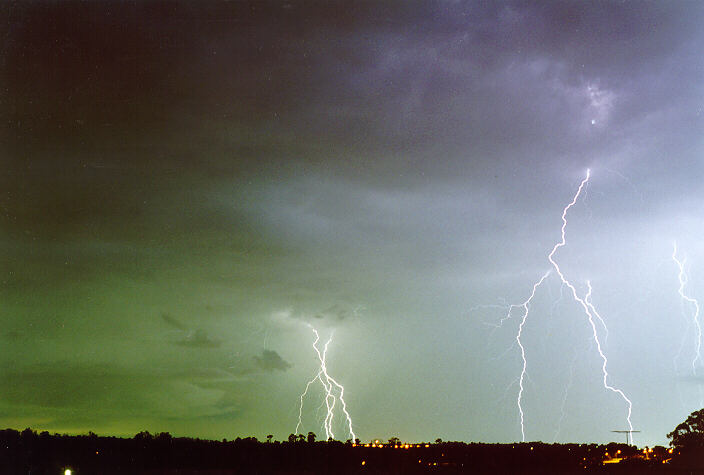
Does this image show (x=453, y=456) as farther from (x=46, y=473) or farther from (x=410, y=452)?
(x=46, y=473)

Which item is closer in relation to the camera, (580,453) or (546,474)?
(546,474)

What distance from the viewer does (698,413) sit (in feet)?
222

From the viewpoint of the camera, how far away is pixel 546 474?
5459cm

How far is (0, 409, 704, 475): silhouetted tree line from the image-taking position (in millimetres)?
59812

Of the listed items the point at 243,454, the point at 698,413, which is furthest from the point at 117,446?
the point at 698,413

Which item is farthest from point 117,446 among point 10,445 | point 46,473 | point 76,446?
point 46,473

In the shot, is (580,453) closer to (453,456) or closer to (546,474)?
(453,456)

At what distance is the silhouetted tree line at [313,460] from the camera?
5981 cm

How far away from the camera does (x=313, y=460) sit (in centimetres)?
9156

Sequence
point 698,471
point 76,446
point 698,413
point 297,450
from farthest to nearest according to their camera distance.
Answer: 1. point 76,446
2. point 297,450
3. point 698,413
4. point 698,471

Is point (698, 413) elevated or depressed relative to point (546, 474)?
elevated

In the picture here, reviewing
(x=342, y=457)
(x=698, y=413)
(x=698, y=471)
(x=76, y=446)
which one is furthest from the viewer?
(x=76, y=446)

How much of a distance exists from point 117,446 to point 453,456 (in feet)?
193

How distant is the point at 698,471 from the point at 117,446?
323 ft
